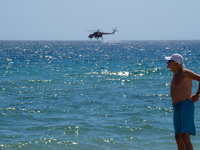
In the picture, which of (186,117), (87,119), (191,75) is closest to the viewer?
(191,75)

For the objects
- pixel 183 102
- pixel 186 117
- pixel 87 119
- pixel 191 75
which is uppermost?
pixel 191 75

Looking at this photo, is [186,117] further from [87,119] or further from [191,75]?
[87,119]

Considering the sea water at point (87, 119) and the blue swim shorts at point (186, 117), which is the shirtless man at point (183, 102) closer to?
the blue swim shorts at point (186, 117)

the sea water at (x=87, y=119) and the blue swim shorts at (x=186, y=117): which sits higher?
the blue swim shorts at (x=186, y=117)

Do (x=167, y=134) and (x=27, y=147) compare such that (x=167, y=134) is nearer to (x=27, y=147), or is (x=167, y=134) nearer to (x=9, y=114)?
(x=27, y=147)

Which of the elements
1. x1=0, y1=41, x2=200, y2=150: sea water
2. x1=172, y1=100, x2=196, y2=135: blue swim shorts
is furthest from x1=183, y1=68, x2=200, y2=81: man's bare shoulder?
x1=0, y1=41, x2=200, y2=150: sea water

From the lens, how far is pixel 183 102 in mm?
5180

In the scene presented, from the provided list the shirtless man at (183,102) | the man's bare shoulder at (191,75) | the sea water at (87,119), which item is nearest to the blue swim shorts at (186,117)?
the shirtless man at (183,102)

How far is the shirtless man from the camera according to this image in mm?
5152

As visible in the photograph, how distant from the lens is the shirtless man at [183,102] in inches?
203

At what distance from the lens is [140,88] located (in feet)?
61.8

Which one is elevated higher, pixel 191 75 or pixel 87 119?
pixel 191 75

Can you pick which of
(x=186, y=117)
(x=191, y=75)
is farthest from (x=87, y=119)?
(x=191, y=75)

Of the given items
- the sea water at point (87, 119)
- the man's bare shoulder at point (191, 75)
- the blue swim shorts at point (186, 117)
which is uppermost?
the man's bare shoulder at point (191, 75)
